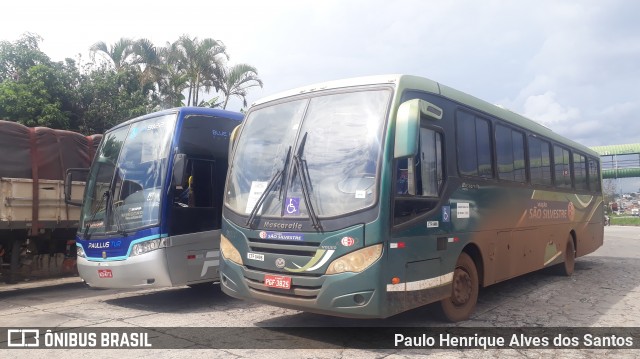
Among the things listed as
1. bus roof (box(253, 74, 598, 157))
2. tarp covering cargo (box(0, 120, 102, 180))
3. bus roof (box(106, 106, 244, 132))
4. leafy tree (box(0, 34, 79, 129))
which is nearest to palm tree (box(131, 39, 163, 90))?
leafy tree (box(0, 34, 79, 129))

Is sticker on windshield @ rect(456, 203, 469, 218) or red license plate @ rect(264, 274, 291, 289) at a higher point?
sticker on windshield @ rect(456, 203, 469, 218)

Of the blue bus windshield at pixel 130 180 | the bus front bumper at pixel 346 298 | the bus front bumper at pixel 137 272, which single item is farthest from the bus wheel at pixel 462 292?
the blue bus windshield at pixel 130 180

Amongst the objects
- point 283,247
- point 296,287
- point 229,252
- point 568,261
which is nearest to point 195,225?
point 229,252

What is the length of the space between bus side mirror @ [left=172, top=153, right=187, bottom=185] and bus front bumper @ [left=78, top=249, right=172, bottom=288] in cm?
103

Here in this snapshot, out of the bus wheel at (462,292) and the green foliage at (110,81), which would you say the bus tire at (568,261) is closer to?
the bus wheel at (462,292)

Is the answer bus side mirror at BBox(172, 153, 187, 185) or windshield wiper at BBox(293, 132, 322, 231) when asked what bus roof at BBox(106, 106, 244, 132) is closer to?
bus side mirror at BBox(172, 153, 187, 185)

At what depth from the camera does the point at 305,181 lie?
5.29 meters

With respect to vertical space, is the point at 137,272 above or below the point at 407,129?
below

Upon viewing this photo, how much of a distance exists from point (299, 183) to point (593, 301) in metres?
5.69

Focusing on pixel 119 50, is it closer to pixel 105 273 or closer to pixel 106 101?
pixel 106 101

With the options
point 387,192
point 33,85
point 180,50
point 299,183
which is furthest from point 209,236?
point 180,50

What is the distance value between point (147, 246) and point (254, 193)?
2.25 m

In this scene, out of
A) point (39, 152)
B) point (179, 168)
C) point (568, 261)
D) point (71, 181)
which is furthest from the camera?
point (568, 261)

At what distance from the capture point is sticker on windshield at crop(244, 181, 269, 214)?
5660 millimetres
